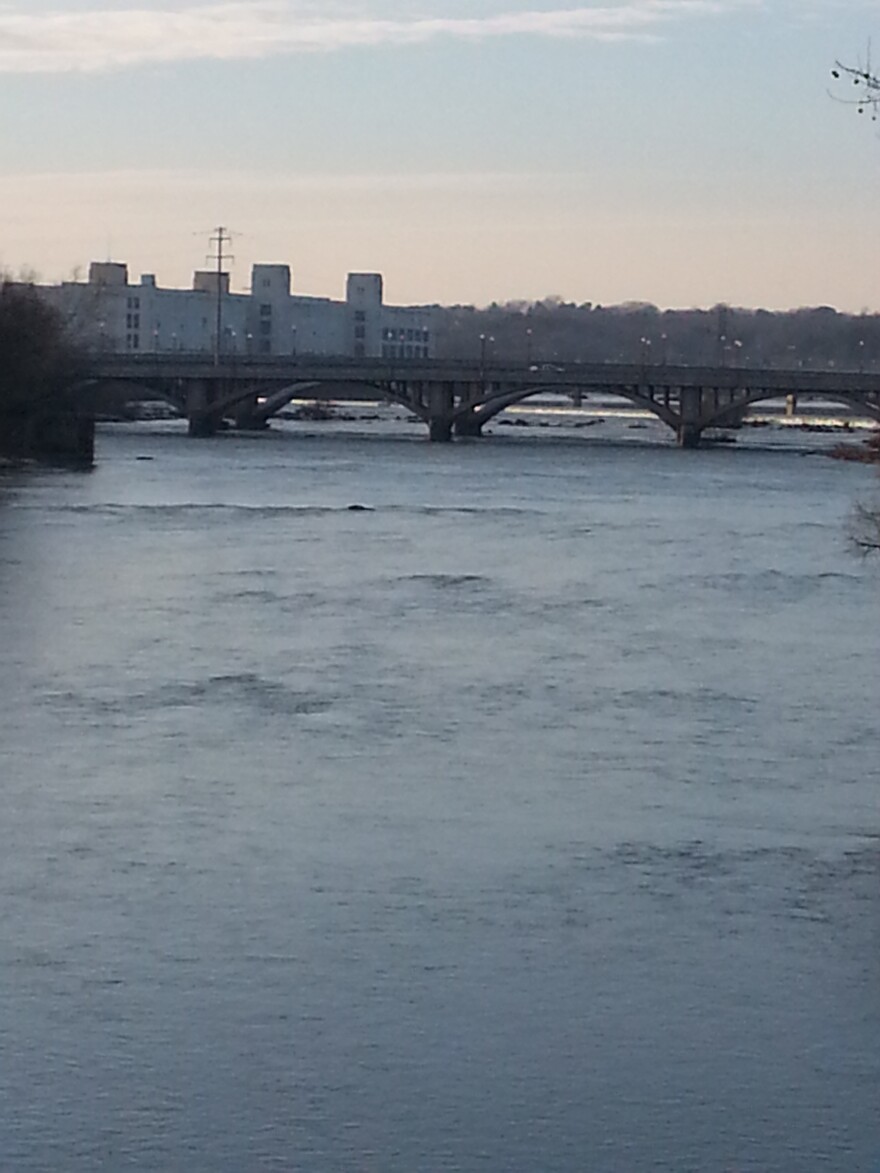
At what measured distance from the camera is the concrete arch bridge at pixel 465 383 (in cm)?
6425

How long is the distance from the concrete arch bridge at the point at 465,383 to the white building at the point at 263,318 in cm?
5036

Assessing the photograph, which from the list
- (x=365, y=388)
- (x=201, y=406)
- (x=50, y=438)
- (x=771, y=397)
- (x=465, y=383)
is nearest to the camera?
(x=50, y=438)

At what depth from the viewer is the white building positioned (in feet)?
438

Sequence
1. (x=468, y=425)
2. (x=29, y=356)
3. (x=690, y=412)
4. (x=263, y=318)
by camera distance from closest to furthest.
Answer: (x=29, y=356)
(x=690, y=412)
(x=468, y=425)
(x=263, y=318)

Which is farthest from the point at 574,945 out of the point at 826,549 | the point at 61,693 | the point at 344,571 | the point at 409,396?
the point at 409,396

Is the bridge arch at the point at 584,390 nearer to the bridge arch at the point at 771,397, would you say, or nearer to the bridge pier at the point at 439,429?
the bridge pier at the point at 439,429

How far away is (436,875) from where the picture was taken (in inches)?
527

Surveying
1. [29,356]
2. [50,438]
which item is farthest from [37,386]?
[50,438]

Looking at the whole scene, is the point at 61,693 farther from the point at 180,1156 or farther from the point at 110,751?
the point at 180,1156

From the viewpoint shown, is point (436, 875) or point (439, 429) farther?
point (439, 429)

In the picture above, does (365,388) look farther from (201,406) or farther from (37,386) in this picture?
(37,386)

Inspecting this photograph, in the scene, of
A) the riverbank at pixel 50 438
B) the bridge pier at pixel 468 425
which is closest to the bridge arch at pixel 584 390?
the bridge pier at pixel 468 425

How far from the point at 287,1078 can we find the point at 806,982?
2.78 meters

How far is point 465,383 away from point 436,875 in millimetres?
54068
